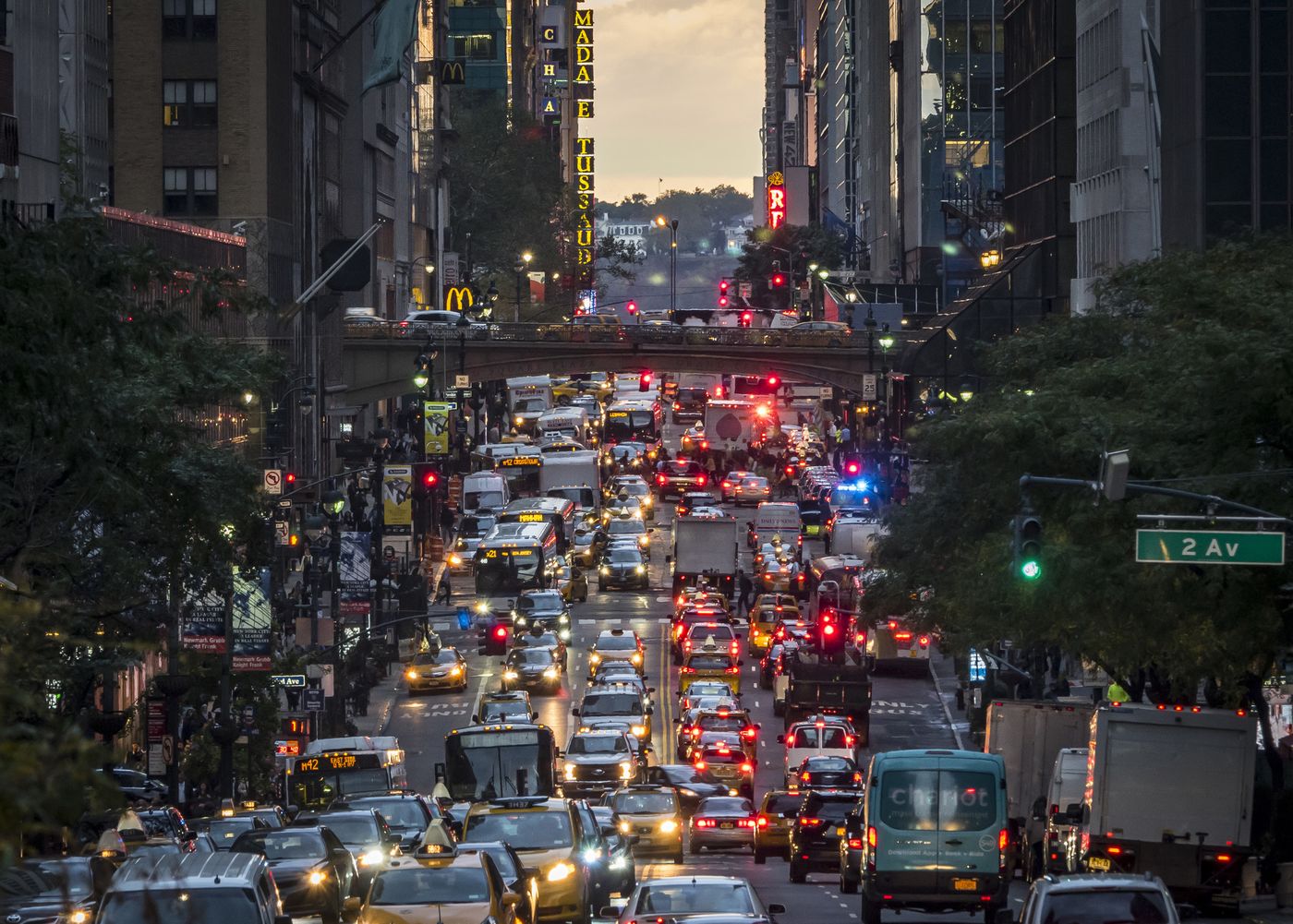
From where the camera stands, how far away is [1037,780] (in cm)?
3941

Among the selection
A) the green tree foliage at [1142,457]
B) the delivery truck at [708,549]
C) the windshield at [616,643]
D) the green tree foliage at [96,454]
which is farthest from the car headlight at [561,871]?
the delivery truck at [708,549]

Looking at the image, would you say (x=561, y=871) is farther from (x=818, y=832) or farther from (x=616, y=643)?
(x=616, y=643)

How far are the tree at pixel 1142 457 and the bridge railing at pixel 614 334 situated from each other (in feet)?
189

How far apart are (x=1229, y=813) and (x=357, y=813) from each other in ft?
35.6

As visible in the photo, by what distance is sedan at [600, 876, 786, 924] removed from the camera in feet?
64.5

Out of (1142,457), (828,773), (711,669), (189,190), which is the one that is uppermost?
(189,190)

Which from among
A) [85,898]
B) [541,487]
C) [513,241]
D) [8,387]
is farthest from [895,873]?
[513,241]

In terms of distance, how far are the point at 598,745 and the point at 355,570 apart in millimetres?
20147

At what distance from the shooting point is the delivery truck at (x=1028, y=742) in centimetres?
3872

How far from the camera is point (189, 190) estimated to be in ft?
290

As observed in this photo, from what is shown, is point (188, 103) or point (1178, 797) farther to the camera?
point (188, 103)

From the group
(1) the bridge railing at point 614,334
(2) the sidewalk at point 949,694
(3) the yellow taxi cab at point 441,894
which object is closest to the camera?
(3) the yellow taxi cab at point 441,894

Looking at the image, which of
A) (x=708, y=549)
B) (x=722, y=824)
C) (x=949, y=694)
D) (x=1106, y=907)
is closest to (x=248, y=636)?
(x=722, y=824)

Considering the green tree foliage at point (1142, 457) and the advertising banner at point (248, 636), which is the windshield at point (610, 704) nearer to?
the green tree foliage at point (1142, 457)
